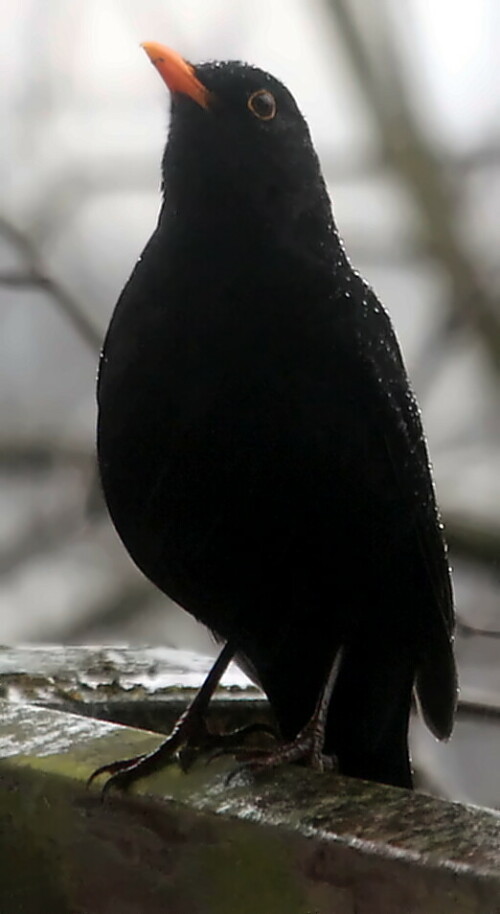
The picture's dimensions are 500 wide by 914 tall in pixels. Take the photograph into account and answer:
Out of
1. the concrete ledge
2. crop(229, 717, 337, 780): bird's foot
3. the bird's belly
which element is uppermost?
the bird's belly

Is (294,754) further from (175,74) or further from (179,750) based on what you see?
(175,74)

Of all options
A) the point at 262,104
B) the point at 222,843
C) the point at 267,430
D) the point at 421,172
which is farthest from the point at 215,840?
the point at 421,172

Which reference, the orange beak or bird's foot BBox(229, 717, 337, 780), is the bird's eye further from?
bird's foot BBox(229, 717, 337, 780)

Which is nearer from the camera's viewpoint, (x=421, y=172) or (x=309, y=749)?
(x=309, y=749)

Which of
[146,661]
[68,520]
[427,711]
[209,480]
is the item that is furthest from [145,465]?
[68,520]

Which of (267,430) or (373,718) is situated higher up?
(267,430)

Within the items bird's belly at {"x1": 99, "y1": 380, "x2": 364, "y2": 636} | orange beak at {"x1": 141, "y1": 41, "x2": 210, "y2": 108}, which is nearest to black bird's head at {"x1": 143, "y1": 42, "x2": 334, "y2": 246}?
orange beak at {"x1": 141, "y1": 41, "x2": 210, "y2": 108}

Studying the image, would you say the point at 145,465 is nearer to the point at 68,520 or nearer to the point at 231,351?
the point at 231,351
